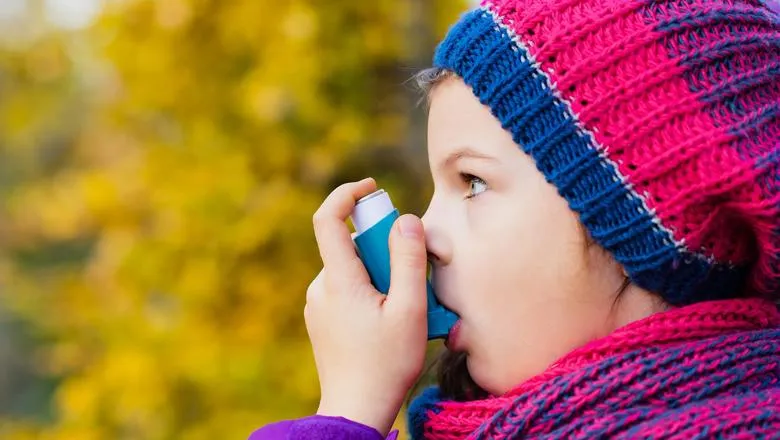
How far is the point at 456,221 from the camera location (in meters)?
1.43

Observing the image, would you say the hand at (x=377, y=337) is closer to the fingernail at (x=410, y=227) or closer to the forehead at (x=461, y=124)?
the fingernail at (x=410, y=227)

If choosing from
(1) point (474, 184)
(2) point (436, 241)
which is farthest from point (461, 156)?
(2) point (436, 241)

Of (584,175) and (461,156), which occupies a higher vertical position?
(461,156)

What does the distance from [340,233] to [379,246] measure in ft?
0.27

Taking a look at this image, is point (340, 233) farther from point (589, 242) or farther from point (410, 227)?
point (589, 242)

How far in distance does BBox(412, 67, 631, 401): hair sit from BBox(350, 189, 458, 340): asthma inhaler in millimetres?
220

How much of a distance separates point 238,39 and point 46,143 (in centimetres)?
737

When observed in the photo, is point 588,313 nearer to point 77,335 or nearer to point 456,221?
point 456,221

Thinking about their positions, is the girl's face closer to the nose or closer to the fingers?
the nose

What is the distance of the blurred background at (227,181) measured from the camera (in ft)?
10.6

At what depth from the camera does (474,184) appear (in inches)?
56.2

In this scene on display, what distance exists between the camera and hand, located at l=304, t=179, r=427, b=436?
Answer: 1.38 m

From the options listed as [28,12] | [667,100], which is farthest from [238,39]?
[28,12]

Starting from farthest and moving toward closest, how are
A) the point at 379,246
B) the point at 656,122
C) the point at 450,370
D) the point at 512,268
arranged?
the point at 450,370, the point at 379,246, the point at 512,268, the point at 656,122
